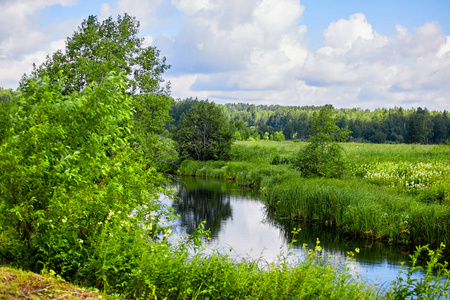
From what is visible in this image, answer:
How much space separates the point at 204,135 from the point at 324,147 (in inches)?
940

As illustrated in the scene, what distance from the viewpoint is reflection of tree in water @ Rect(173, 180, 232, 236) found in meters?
18.0

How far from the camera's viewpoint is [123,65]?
71.4 ft

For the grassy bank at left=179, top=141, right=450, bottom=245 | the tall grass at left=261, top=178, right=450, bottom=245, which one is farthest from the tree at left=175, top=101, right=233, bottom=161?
the tall grass at left=261, top=178, right=450, bottom=245

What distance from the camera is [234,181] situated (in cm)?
3491

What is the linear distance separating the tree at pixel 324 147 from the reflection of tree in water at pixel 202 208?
18.2 feet

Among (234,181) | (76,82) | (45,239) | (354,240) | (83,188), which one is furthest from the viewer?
(234,181)

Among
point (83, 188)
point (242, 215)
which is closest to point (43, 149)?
point (83, 188)

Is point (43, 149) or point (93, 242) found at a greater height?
point (43, 149)

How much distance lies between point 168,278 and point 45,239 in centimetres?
198

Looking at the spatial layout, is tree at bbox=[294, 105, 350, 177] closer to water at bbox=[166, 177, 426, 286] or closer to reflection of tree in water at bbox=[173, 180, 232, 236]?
water at bbox=[166, 177, 426, 286]

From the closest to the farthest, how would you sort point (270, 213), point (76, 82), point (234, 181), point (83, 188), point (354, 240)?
point (83, 188), point (354, 240), point (270, 213), point (76, 82), point (234, 181)

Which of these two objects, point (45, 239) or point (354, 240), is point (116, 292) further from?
point (354, 240)

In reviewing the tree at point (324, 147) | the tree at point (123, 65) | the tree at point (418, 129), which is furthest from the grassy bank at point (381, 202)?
the tree at point (418, 129)

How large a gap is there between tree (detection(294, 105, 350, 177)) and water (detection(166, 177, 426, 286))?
12.8 ft
